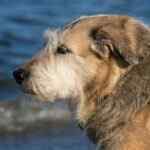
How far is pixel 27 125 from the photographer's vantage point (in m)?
11.7

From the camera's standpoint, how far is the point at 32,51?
14891 mm

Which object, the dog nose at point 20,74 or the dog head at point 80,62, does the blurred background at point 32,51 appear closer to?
the dog head at point 80,62

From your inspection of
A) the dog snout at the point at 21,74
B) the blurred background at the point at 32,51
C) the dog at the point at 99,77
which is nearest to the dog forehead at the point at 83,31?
the dog at the point at 99,77

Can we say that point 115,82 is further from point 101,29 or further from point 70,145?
point 70,145

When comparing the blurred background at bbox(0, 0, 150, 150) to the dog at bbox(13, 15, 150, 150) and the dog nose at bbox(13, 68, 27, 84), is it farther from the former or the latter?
the dog nose at bbox(13, 68, 27, 84)

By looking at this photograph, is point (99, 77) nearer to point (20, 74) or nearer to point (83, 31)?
point (83, 31)

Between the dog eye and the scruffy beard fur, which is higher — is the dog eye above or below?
above

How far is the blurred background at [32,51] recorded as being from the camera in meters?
11.0

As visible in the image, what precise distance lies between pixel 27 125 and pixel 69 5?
A: 7619 millimetres

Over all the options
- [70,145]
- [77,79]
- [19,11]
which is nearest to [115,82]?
[77,79]

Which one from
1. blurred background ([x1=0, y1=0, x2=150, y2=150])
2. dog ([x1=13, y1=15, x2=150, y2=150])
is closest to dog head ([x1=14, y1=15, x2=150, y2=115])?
dog ([x1=13, y1=15, x2=150, y2=150])

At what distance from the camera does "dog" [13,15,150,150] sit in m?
7.44

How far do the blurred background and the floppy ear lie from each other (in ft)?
3.74

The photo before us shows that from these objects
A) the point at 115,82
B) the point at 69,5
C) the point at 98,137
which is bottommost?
the point at 69,5
